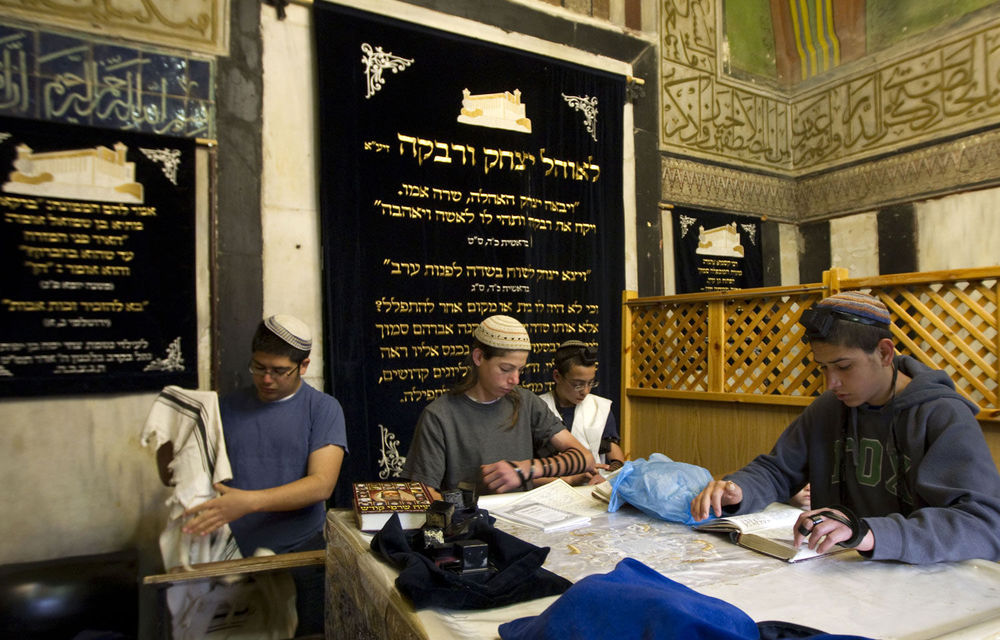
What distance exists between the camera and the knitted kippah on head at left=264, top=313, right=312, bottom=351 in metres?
2.13

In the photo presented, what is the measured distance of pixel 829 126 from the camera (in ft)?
17.6

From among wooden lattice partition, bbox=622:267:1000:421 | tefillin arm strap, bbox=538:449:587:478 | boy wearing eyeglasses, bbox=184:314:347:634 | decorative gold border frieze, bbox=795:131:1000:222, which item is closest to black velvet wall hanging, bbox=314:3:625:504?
wooden lattice partition, bbox=622:267:1000:421

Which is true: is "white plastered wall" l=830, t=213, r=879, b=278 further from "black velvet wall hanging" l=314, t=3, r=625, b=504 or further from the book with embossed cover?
the book with embossed cover

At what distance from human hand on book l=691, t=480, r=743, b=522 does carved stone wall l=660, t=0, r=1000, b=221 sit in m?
3.80

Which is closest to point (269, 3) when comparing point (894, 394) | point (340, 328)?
point (340, 328)

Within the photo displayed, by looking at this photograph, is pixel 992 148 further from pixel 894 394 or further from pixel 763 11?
pixel 894 394

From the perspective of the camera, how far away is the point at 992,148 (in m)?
4.31

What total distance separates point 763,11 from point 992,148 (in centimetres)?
231

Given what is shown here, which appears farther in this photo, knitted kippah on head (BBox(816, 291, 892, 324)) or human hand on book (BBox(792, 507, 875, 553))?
knitted kippah on head (BBox(816, 291, 892, 324))

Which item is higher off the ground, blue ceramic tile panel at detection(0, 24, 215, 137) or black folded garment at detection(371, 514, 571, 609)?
blue ceramic tile panel at detection(0, 24, 215, 137)

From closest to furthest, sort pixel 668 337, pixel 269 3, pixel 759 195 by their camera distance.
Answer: pixel 269 3, pixel 668 337, pixel 759 195

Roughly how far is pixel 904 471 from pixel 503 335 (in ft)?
3.91

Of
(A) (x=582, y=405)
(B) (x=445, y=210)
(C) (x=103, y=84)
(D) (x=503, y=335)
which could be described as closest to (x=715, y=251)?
(B) (x=445, y=210)

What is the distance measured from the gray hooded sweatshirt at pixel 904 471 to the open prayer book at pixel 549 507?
0.36 meters
